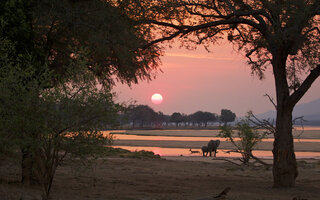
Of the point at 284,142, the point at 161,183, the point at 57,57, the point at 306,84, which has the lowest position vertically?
the point at 161,183

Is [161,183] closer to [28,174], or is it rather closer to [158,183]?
[158,183]

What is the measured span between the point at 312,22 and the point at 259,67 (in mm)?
3620

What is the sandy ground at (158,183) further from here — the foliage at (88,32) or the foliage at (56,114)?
the foliage at (88,32)

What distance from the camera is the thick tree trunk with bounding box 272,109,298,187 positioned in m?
16.5

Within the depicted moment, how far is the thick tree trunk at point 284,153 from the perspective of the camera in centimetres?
1652

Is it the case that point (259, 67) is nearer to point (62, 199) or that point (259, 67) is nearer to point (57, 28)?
point (57, 28)

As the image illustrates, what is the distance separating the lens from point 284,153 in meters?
16.5

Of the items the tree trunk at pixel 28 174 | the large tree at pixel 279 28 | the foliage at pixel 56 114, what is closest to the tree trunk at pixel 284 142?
the large tree at pixel 279 28

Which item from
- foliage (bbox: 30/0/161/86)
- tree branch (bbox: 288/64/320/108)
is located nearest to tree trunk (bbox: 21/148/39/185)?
foliage (bbox: 30/0/161/86)

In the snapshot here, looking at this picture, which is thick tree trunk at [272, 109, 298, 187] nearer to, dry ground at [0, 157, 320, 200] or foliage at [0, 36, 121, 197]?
dry ground at [0, 157, 320, 200]

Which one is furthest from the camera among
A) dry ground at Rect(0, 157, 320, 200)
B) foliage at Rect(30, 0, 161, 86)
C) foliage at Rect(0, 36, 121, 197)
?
foliage at Rect(30, 0, 161, 86)

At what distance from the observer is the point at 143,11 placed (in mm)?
15859

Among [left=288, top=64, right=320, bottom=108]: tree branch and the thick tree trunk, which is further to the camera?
the thick tree trunk

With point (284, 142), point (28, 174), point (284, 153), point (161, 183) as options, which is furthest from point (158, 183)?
point (28, 174)
